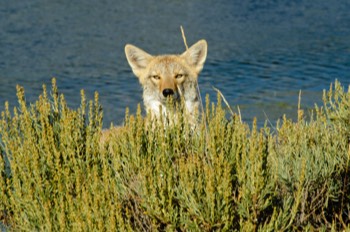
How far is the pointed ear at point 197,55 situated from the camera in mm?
8641

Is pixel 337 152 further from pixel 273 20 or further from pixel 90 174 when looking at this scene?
pixel 273 20

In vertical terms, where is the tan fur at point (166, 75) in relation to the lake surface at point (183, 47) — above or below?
above

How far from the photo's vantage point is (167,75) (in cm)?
831

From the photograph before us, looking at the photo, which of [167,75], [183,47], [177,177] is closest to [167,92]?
[167,75]

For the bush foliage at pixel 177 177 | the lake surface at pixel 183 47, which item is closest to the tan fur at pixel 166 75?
the bush foliage at pixel 177 177

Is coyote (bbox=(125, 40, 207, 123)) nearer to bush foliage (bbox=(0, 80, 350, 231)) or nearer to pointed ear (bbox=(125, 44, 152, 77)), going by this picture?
pointed ear (bbox=(125, 44, 152, 77))

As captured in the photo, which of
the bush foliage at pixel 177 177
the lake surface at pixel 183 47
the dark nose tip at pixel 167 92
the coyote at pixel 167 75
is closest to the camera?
the bush foliage at pixel 177 177

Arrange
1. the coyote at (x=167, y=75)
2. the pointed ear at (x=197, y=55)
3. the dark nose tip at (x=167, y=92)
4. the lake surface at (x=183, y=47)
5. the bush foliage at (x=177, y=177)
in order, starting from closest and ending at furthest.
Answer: the bush foliage at (x=177, y=177)
the dark nose tip at (x=167, y=92)
the coyote at (x=167, y=75)
the pointed ear at (x=197, y=55)
the lake surface at (x=183, y=47)

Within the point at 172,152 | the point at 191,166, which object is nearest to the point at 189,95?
the point at 172,152

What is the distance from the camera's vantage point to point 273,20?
19359 mm

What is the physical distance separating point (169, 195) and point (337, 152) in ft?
4.83

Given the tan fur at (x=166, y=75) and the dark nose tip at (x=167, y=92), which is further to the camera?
the tan fur at (x=166, y=75)

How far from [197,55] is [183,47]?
7987mm

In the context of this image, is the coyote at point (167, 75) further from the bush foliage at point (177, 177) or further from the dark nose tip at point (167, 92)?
the bush foliage at point (177, 177)
